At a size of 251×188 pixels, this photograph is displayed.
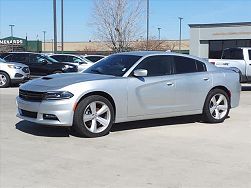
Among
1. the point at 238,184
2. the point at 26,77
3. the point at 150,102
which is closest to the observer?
the point at 238,184

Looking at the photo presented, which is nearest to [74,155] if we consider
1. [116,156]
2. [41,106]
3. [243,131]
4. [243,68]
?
[116,156]

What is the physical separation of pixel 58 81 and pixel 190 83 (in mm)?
2708

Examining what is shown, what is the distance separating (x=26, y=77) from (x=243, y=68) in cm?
899

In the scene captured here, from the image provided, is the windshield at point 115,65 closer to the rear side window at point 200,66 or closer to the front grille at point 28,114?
the rear side window at point 200,66

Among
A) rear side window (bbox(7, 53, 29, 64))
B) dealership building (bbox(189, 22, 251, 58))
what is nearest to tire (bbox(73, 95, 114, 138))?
rear side window (bbox(7, 53, 29, 64))

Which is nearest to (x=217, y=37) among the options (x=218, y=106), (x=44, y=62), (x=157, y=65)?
(x=44, y=62)

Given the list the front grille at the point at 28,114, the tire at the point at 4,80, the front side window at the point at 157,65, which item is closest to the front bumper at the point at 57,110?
the front grille at the point at 28,114

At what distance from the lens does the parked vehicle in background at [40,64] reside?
2105cm

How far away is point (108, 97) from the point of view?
26.0 ft

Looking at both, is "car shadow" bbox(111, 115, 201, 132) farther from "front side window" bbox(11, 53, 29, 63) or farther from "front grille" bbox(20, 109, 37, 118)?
"front side window" bbox(11, 53, 29, 63)

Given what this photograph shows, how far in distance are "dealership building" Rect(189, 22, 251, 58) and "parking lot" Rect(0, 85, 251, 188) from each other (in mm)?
35211

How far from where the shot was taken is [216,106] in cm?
943

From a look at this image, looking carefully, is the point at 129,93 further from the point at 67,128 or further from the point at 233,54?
the point at 233,54

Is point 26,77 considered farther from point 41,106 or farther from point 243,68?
point 41,106
